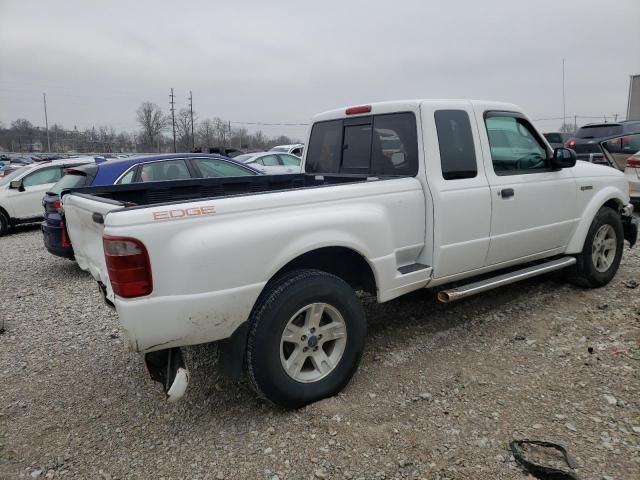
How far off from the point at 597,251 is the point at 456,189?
97.1 inches

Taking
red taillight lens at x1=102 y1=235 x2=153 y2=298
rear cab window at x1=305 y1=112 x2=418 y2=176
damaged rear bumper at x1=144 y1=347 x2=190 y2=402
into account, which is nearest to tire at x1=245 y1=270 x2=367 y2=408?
damaged rear bumper at x1=144 y1=347 x2=190 y2=402

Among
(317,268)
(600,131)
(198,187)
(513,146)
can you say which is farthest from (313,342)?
(600,131)

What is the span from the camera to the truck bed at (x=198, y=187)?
4000mm

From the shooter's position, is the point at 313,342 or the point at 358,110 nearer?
the point at 313,342

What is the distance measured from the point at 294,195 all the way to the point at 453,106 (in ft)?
5.73

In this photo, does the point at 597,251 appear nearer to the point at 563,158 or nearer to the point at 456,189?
the point at 563,158

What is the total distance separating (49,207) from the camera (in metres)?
6.93

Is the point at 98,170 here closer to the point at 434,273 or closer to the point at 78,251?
the point at 78,251

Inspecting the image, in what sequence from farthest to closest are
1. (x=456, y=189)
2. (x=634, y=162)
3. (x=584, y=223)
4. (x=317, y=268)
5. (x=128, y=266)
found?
(x=634, y=162) < (x=584, y=223) < (x=456, y=189) < (x=317, y=268) < (x=128, y=266)

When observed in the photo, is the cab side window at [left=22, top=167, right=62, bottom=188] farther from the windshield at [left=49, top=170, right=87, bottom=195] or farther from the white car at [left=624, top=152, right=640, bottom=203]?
the white car at [left=624, top=152, right=640, bottom=203]

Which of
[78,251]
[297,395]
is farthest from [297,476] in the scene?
[78,251]

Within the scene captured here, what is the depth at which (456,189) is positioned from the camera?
3752 mm

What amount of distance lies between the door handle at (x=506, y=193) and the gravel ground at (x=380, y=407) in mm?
1208

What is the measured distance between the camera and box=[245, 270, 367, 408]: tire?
288 centimetres
